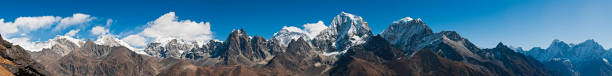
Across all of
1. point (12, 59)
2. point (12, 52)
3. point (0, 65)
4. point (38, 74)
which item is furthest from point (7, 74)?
point (12, 52)

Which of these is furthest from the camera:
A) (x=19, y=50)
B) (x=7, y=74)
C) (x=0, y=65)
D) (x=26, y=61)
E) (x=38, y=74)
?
(x=19, y=50)

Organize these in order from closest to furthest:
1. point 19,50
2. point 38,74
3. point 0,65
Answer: point 0,65
point 38,74
point 19,50

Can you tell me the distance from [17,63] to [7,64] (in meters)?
10.9

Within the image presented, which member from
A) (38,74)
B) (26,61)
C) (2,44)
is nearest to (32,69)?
(38,74)

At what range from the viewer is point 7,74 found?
4080 inches

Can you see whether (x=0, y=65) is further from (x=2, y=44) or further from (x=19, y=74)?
(x=2, y=44)

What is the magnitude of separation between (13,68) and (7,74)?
16.2m

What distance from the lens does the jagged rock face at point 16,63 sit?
117 metres

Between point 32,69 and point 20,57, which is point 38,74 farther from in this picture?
point 20,57

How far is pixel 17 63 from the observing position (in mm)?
128125

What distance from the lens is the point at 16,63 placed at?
128000 millimetres

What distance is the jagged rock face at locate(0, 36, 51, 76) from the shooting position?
385 ft

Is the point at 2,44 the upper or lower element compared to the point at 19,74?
upper

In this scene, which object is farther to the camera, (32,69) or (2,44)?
(2,44)
